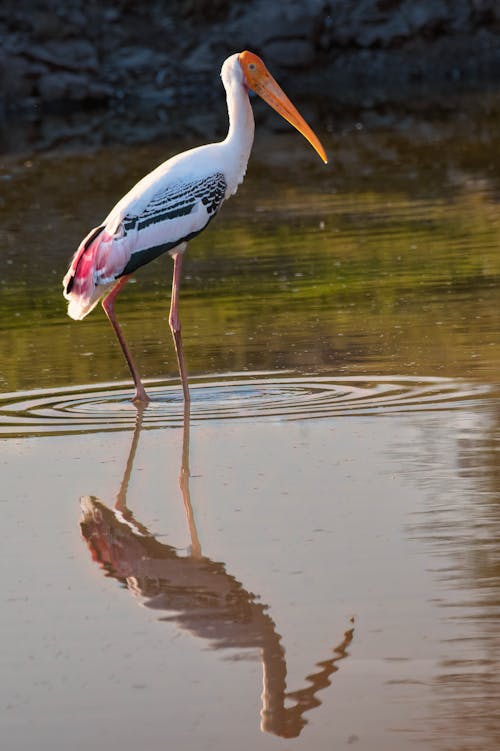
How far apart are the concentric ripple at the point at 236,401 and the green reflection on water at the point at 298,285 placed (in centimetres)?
24

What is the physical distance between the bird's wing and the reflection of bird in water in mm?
2263

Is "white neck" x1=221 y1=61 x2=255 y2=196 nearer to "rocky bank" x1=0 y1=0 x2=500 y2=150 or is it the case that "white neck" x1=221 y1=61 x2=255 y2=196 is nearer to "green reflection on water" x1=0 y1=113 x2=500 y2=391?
"green reflection on water" x1=0 y1=113 x2=500 y2=391

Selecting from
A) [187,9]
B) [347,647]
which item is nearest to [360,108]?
[187,9]

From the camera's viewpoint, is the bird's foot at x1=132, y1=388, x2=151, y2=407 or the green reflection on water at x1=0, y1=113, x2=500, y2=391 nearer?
the bird's foot at x1=132, y1=388, x2=151, y2=407

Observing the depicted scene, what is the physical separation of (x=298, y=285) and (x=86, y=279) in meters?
2.85

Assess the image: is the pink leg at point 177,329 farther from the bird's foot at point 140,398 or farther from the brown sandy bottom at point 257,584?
the brown sandy bottom at point 257,584

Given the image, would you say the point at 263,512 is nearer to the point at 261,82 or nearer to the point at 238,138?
the point at 238,138

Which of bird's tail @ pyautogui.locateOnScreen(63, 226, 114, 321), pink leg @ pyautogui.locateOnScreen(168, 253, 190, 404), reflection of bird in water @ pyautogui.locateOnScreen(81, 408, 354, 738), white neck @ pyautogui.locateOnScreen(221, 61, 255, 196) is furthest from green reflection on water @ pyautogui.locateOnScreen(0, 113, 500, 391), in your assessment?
reflection of bird in water @ pyautogui.locateOnScreen(81, 408, 354, 738)

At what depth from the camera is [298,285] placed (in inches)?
403

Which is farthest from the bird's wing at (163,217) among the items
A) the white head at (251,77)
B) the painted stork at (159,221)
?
the white head at (251,77)

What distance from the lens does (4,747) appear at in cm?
340

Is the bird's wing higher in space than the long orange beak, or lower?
lower

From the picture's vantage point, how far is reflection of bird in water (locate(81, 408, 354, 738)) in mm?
3576

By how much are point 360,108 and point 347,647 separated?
24683mm
